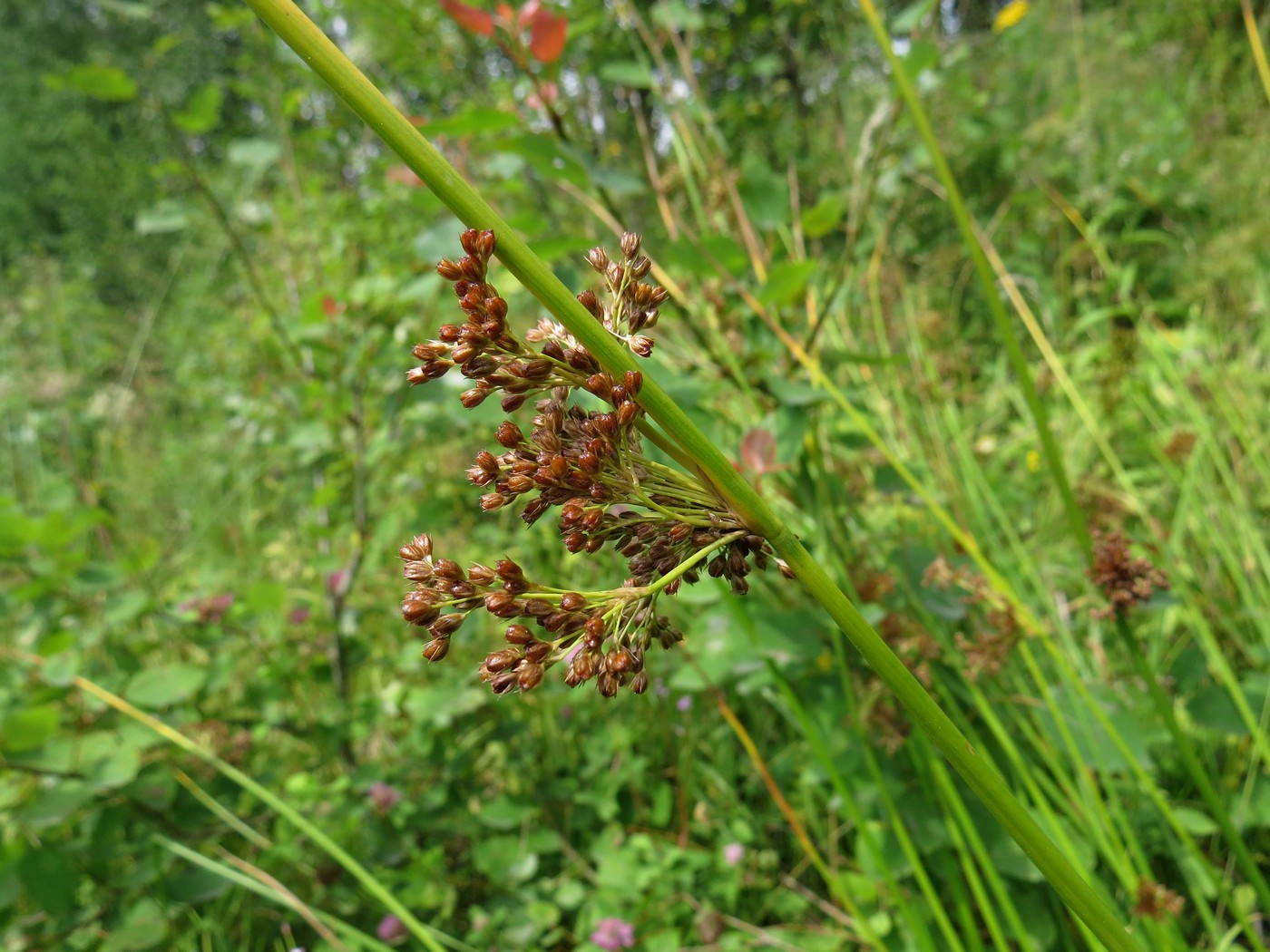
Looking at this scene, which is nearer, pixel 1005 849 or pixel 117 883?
pixel 1005 849

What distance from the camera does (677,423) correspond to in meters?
0.34

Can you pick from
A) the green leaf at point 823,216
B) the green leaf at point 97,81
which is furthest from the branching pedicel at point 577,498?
the green leaf at point 97,81

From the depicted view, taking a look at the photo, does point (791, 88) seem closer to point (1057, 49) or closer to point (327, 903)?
point (1057, 49)

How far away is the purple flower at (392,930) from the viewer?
1.39 meters

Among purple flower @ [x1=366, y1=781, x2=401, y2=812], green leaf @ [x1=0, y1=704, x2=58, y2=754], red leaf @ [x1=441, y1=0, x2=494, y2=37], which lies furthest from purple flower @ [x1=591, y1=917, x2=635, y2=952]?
red leaf @ [x1=441, y1=0, x2=494, y2=37]

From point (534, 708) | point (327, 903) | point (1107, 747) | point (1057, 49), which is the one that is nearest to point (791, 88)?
point (1057, 49)

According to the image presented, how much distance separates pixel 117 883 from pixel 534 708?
2.77ft

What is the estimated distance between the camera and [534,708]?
1856mm

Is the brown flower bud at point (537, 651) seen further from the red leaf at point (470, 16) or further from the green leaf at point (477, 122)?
the red leaf at point (470, 16)

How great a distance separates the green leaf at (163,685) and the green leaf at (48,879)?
26 cm

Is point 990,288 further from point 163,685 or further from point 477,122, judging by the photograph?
point 163,685

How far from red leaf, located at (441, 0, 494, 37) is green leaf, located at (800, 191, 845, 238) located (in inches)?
21.2

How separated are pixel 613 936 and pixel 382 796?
519 millimetres

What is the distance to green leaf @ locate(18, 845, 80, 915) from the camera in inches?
49.0
